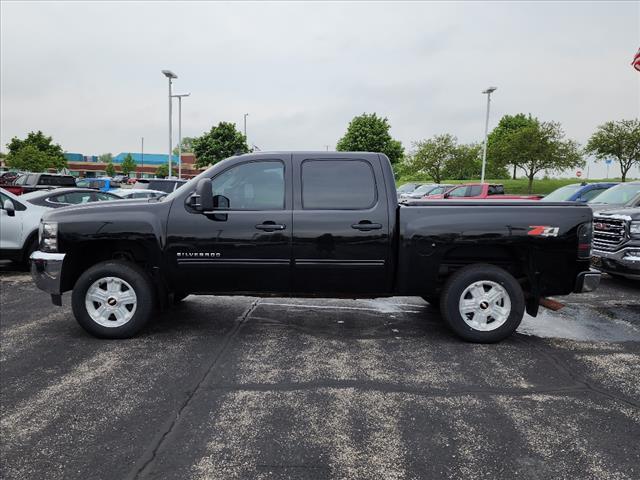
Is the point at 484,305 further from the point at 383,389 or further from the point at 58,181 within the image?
the point at 58,181

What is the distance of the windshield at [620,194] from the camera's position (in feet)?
33.7

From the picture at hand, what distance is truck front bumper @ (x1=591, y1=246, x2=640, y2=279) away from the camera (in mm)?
7273

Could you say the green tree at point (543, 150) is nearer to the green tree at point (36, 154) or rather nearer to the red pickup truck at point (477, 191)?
the red pickup truck at point (477, 191)

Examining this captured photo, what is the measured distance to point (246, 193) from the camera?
16.5 feet

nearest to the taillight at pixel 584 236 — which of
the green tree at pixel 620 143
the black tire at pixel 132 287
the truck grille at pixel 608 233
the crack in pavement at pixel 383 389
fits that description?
the crack in pavement at pixel 383 389

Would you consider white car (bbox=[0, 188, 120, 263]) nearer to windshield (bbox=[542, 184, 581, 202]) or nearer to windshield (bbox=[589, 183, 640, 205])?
windshield (bbox=[589, 183, 640, 205])

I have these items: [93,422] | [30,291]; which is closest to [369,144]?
[30,291]

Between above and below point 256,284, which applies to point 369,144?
above

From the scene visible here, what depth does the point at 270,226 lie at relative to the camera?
4.88 meters

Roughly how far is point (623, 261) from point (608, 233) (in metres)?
0.64

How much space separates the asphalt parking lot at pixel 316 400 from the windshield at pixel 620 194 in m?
5.65

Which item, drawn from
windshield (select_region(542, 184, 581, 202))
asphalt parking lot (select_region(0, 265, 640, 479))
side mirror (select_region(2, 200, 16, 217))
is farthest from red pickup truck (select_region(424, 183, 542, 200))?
side mirror (select_region(2, 200, 16, 217))

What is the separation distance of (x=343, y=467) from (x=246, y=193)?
3.00 metres

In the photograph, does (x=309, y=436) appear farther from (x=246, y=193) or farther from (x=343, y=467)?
(x=246, y=193)
